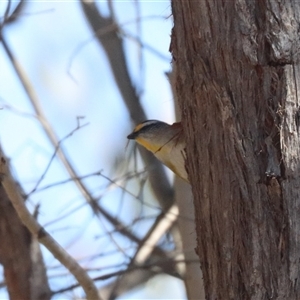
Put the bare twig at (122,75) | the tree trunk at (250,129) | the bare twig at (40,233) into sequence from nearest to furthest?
the tree trunk at (250,129) < the bare twig at (40,233) < the bare twig at (122,75)

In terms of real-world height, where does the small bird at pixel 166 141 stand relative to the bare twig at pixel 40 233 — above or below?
above

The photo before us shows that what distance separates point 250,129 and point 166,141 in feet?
2.30

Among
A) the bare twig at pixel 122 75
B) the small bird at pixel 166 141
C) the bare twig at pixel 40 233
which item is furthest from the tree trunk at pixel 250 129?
the bare twig at pixel 122 75

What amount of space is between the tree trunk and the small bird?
1.72 ft

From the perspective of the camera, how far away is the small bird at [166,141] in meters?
1.67

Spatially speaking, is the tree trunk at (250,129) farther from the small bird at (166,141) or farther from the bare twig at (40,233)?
the bare twig at (40,233)

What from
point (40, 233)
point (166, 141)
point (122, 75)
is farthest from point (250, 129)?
point (122, 75)

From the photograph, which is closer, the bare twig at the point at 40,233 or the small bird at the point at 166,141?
the small bird at the point at 166,141

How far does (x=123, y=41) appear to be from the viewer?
2869 mm

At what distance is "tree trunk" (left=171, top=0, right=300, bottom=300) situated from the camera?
1042 millimetres

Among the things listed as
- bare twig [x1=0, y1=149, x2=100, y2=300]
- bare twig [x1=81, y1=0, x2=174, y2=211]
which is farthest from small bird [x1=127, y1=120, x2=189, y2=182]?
bare twig [x1=81, y1=0, x2=174, y2=211]

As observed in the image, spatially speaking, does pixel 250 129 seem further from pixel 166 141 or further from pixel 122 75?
pixel 122 75

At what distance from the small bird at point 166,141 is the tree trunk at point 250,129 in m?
0.52

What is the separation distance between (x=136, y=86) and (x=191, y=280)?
1.09 m
